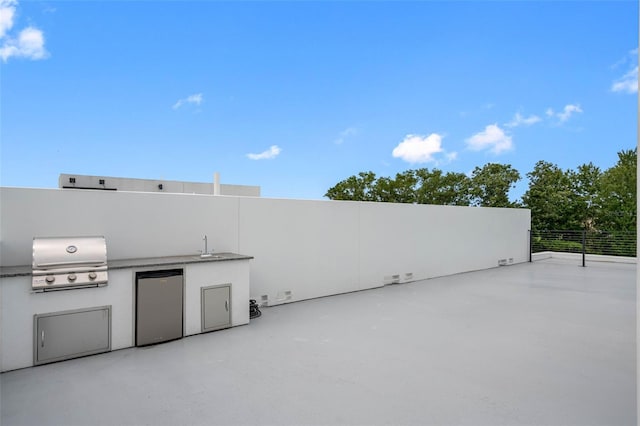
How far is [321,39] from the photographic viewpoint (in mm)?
10633

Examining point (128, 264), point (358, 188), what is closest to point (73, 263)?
point (128, 264)

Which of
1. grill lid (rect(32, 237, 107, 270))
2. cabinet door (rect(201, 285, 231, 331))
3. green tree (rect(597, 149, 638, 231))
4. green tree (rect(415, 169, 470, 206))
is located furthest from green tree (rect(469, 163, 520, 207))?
grill lid (rect(32, 237, 107, 270))

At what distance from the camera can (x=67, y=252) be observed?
10.3 feet

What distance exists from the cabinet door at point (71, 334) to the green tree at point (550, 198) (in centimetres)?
2047

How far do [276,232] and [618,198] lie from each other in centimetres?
2110

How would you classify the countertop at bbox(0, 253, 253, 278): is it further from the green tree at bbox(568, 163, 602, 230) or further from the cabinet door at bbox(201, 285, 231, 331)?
the green tree at bbox(568, 163, 602, 230)

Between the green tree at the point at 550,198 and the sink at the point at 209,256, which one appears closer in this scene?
the sink at the point at 209,256

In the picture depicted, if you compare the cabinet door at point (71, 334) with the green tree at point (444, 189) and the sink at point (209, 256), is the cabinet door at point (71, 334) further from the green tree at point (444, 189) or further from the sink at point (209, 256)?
the green tree at point (444, 189)

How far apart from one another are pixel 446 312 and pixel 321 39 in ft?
30.6

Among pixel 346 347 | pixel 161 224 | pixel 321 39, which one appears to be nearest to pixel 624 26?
pixel 321 39

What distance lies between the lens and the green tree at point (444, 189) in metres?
19.5

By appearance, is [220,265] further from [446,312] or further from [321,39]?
[321,39]

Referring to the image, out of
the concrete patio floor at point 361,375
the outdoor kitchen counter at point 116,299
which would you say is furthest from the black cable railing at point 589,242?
the outdoor kitchen counter at point 116,299

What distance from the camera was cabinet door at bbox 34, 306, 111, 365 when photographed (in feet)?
9.46
